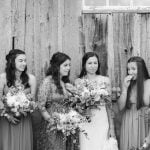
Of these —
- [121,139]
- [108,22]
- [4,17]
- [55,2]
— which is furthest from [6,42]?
[121,139]

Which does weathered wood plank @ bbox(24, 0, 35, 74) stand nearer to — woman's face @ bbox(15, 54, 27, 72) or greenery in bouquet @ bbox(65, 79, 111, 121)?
woman's face @ bbox(15, 54, 27, 72)

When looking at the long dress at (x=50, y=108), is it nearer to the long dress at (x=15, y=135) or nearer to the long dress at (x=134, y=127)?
the long dress at (x=15, y=135)

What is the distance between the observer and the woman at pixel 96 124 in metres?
7.13

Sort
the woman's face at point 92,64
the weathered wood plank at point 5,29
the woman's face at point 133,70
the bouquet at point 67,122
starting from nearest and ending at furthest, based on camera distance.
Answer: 1. the bouquet at point 67,122
2. the woman's face at point 133,70
3. the woman's face at point 92,64
4. the weathered wood plank at point 5,29

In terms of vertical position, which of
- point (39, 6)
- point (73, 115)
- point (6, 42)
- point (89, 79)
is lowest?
point (73, 115)

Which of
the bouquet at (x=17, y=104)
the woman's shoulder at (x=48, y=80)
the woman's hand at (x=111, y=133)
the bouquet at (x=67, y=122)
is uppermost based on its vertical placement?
the woman's shoulder at (x=48, y=80)

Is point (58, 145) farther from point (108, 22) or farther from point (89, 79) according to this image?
point (108, 22)

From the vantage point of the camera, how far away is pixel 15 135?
22.7ft

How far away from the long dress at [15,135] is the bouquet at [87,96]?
0.72 m

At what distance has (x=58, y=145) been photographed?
6.95 m

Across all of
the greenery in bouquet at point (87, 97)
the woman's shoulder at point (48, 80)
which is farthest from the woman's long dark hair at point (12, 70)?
the greenery in bouquet at point (87, 97)

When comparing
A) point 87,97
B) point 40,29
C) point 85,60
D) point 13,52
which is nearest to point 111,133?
point 87,97

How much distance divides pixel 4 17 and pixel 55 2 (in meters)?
0.86

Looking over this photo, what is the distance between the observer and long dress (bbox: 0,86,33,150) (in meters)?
Answer: 6.90
